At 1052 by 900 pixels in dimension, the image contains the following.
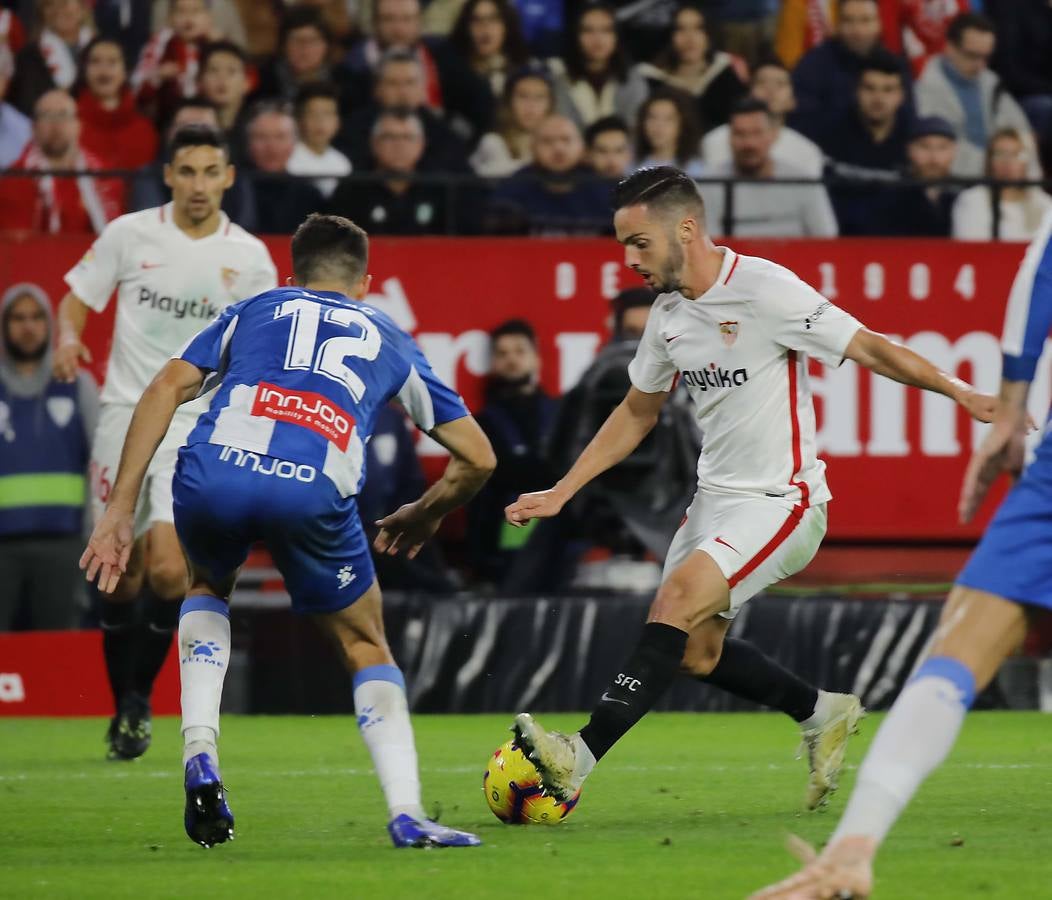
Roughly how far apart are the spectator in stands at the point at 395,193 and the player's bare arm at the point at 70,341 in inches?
111

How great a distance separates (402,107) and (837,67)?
305 cm

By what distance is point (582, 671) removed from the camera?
1150 centimetres

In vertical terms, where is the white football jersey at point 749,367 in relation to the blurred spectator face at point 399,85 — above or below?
below

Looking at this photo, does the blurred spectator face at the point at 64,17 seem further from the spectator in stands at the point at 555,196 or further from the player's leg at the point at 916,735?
the player's leg at the point at 916,735

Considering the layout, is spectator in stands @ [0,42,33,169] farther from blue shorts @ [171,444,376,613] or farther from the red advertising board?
blue shorts @ [171,444,376,613]

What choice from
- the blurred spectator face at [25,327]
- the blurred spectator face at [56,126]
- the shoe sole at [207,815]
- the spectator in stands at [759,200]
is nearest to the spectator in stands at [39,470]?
the blurred spectator face at [25,327]

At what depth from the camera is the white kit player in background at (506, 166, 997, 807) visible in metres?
6.73

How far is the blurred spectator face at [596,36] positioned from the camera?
44.9 ft

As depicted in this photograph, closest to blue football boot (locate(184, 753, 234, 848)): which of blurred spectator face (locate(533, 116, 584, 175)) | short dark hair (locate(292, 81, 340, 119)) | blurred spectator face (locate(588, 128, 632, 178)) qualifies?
blurred spectator face (locate(533, 116, 584, 175))

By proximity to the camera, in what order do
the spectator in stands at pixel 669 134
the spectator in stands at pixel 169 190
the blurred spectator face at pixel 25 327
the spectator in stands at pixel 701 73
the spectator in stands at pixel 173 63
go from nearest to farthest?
the blurred spectator face at pixel 25 327 < the spectator in stands at pixel 169 190 < the spectator in stands at pixel 669 134 < the spectator in stands at pixel 173 63 < the spectator in stands at pixel 701 73

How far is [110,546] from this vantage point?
19.4 feet

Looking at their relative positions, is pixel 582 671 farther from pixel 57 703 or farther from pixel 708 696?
pixel 57 703

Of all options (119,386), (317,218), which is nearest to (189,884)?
(317,218)

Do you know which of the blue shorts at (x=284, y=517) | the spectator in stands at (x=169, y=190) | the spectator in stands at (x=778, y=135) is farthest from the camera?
the spectator in stands at (x=778, y=135)
